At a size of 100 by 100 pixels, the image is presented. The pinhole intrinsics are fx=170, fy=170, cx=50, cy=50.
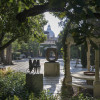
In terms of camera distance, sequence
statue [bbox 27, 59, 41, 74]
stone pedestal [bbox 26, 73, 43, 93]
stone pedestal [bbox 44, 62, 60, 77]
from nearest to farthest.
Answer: stone pedestal [bbox 26, 73, 43, 93] < statue [bbox 27, 59, 41, 74] < stone pedestal [bbox 44, 62, 60, 77]

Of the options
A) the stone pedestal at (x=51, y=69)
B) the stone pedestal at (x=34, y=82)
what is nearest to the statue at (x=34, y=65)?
the stone pedestal at (x=34, y=82)

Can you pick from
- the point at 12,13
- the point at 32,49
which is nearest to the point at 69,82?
the point at 12,13

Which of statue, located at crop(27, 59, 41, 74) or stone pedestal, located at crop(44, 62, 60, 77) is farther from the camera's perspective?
stone pedestal, located at crop(44, 62, 60, 77)

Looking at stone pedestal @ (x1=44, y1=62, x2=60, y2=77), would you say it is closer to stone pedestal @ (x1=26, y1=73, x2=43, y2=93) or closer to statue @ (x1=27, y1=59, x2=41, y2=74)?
statue @ (x1=27, y1=59, x2=41, y2=74)

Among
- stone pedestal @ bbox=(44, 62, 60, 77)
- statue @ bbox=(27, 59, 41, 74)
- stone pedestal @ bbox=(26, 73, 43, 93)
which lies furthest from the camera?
stone pedestal @ bbox=(44, 62, 60, 77)

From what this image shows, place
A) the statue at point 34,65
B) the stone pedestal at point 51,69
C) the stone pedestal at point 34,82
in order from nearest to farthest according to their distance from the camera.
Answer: the stone pedestal at point 34,82 < the statue at point 34,65 < the stone pedestal at point 51,69

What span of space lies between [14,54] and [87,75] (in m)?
25.9

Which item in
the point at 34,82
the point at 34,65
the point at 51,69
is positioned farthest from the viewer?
the point at 51,69

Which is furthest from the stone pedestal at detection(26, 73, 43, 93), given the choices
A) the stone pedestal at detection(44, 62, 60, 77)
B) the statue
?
the stone pedestal at detection(44, 62, 60, 77)

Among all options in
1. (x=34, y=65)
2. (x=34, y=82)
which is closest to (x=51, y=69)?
(x=34, y=65)

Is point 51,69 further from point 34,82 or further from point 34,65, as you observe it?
point 34,82

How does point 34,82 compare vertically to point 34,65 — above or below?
below

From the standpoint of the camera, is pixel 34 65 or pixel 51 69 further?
pixel 51 69

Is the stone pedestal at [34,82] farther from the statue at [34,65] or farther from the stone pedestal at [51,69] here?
the stone pedestal at [51,69]
